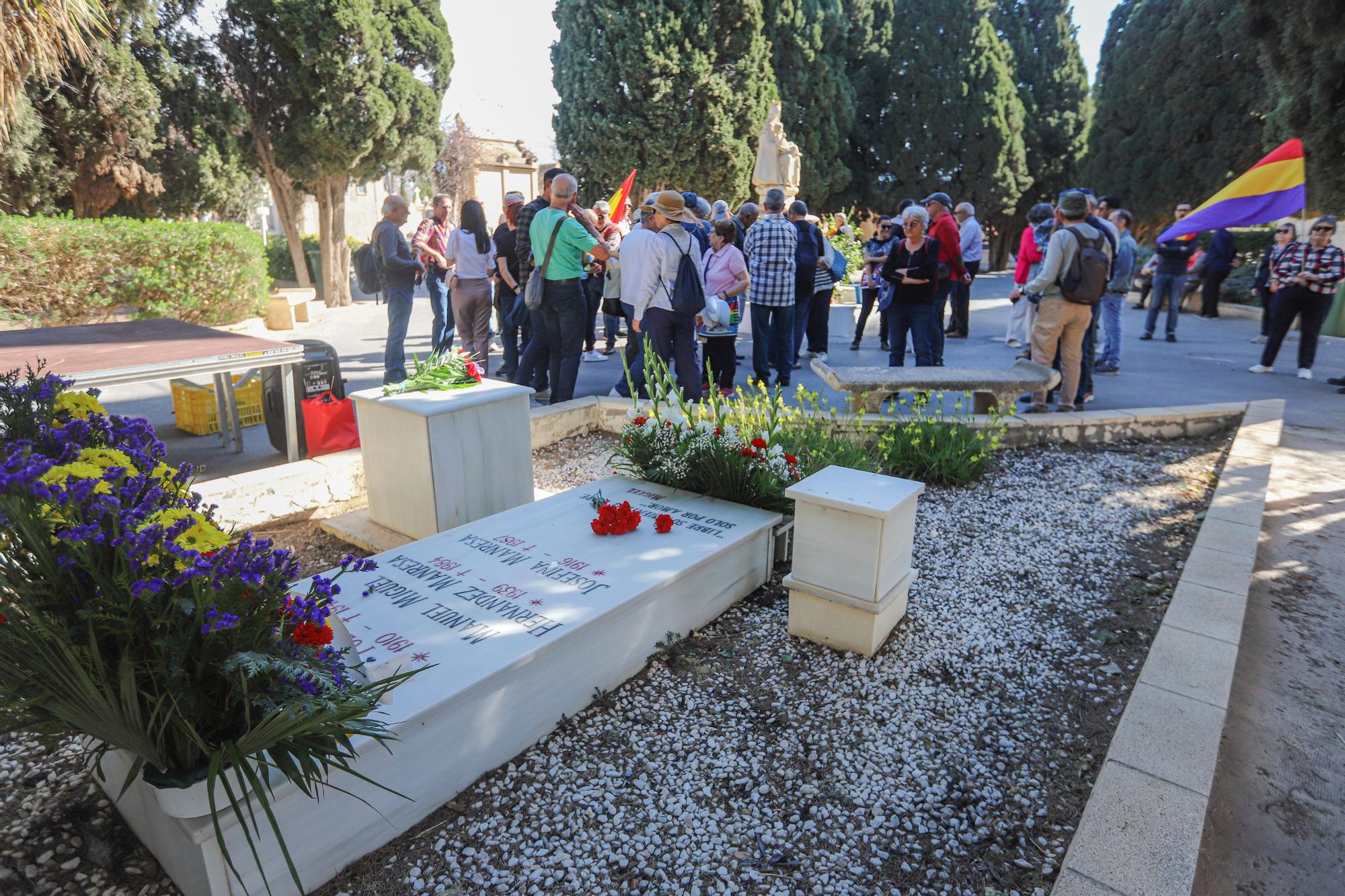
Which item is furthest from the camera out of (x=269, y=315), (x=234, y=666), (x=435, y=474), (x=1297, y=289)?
(x=269, y=315)

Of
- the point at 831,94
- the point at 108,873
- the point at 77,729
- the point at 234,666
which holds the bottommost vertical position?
the point at 108,873

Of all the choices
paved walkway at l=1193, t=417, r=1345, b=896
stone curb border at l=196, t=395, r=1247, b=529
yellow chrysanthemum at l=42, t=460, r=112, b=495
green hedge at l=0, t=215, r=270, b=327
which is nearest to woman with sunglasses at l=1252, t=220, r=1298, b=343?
stone curb border at l=196, t=395, r=1247, b=529

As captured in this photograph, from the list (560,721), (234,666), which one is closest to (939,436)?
(560,721)

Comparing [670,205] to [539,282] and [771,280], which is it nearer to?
[539,282]

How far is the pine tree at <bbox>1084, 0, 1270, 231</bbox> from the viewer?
794 inches

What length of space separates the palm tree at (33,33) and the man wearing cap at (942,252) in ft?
23.0

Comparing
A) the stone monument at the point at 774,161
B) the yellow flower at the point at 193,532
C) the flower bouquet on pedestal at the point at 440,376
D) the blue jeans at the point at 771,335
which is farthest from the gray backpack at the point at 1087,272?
the stone monument at the point at 774,161

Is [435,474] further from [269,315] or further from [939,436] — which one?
[269,315]

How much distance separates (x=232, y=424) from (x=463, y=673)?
4.23 metres

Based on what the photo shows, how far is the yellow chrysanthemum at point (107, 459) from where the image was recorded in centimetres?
199

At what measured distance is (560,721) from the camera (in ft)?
9.34

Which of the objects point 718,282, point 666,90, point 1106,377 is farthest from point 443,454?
point 666,90

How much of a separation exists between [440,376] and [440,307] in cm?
385

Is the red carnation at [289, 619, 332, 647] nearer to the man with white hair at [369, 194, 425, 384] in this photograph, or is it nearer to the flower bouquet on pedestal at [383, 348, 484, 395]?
the flower bouquet on pedestal at [383, 348, 484, 395]
